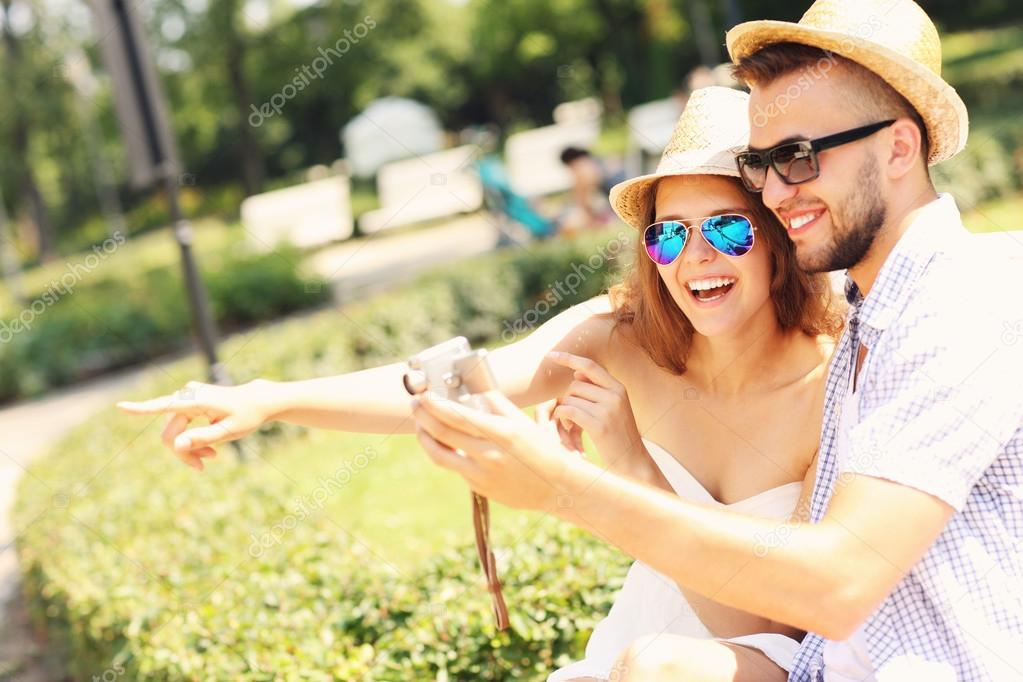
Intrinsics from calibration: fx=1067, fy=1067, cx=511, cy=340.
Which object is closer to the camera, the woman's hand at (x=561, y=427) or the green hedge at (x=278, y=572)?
the woman's hand at (x=561, y=427)

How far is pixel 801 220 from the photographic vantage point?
6.17 ft

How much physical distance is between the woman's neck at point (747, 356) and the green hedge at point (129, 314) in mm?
11724

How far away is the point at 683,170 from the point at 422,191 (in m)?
22.1

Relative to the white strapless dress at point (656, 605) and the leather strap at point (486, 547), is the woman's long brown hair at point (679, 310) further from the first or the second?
the leather strap at point (486, 547)

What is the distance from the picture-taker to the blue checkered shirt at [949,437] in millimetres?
1568

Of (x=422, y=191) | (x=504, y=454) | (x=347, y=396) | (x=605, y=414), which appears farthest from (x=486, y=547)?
(x=422, y=191)

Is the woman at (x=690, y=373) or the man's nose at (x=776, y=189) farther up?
the man's nose at (x=776, y=189)

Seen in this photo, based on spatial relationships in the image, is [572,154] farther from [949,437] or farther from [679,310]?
[949,437]

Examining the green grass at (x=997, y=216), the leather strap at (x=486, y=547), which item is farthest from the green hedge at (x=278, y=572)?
the green grass at (x=997, y=216)

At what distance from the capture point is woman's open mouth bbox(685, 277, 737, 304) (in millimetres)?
2264

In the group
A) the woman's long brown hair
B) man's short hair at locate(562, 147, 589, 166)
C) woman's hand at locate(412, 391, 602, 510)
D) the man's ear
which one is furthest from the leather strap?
man's short hair at locate(562, 147, 589, 166)

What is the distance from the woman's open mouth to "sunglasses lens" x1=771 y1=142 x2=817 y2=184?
44 cm

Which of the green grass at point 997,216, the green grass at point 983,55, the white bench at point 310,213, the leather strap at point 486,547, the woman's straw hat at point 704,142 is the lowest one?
the white bench at point 310,213

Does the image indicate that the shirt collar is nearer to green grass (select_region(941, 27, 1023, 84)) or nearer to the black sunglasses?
Result: the black sunglasses
